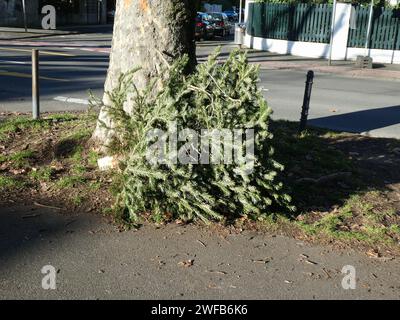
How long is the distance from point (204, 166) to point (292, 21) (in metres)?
21.3

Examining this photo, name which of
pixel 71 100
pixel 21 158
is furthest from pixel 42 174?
pixel 71 100

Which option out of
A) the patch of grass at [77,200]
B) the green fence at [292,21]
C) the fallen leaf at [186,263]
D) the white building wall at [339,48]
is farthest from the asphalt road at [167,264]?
the green fence at [292,21]

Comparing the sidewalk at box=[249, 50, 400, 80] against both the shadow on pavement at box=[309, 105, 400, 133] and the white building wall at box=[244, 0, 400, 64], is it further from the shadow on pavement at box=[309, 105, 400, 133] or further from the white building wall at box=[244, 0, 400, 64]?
the shadow on pavement at box=[309, 105, 400, 133]

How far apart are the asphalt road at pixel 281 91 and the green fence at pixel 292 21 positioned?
5.42m

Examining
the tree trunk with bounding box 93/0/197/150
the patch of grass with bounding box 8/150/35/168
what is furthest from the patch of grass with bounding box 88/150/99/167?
the patch of grass with bounding box 8/150/35/168

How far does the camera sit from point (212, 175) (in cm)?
477

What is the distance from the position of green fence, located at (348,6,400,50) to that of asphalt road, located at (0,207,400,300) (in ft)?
65.1

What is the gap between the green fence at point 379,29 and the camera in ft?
72.3

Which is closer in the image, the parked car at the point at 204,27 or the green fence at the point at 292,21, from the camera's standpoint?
→ the green fence at the point at 292,21

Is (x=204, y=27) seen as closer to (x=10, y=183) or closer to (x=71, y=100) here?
(x=71, y=100)

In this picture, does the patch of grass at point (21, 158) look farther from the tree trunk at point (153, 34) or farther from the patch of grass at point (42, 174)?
the tree trunk at point (153, 34)

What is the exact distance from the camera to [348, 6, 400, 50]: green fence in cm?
2203

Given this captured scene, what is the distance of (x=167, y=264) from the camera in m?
4.11
